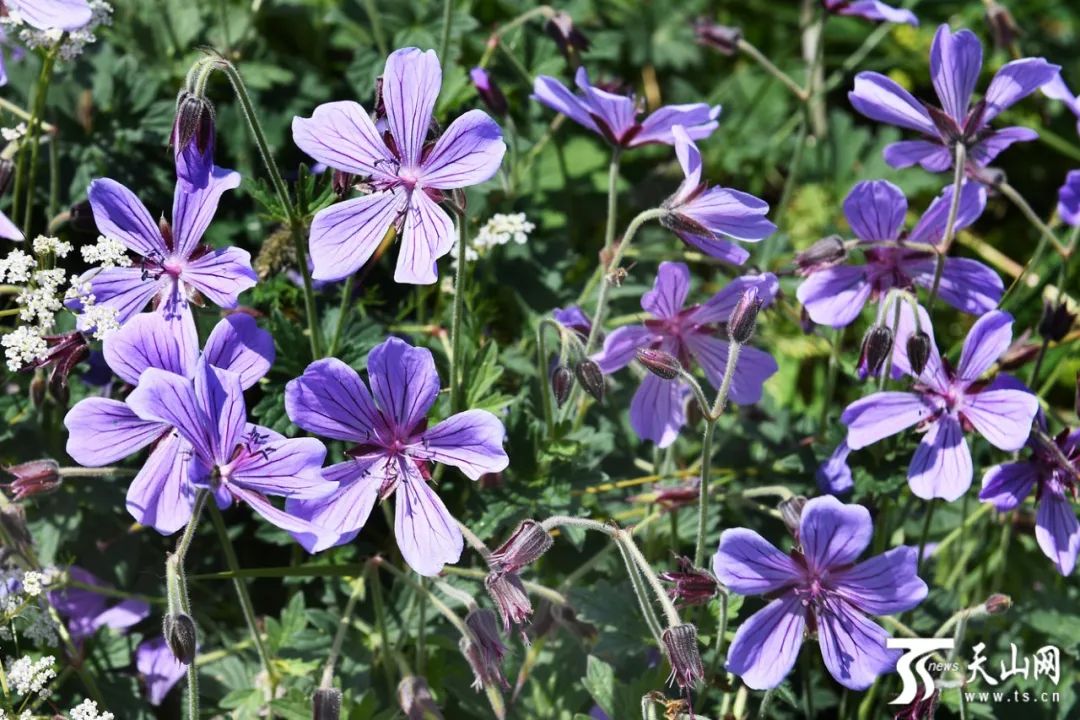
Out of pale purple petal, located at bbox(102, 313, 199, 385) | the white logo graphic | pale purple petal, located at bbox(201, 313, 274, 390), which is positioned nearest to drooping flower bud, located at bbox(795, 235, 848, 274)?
the white logo graphic

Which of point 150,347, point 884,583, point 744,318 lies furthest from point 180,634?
point 884,583

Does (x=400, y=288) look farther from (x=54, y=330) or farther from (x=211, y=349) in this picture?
(x=211, y=349)

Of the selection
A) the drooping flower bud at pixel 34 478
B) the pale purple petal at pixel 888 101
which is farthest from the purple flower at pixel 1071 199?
the drooping flower bud at pixel 34 478

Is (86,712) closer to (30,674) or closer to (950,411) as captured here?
(30,674)

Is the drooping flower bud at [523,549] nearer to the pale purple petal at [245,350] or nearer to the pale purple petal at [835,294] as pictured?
the pale purple petal at [245,350]

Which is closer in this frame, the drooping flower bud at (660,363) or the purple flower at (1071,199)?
the drooping flower bud at (660,363)

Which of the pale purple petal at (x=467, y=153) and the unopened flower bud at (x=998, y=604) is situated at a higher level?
the pale purple petal at (x=467, y=153)

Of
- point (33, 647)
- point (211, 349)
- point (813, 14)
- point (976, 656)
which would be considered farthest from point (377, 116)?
point (813, 14)
